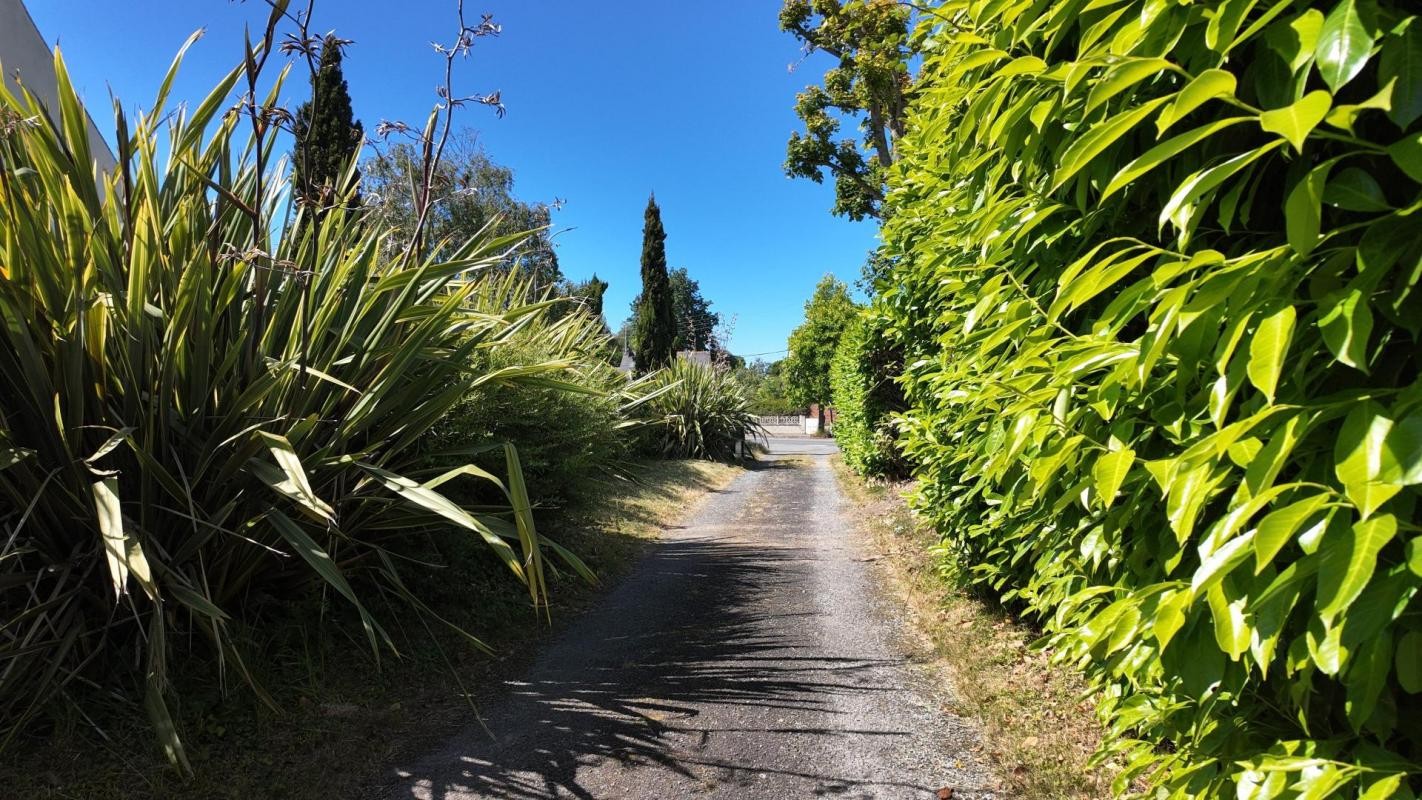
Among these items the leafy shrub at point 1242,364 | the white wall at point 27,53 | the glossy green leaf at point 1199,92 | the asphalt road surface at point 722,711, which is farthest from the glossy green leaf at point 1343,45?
the white wall at point 27,53

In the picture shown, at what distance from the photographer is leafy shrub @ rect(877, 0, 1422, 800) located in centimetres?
103

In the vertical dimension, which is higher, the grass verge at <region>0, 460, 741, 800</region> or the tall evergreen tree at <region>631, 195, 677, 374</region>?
the tall evergreen tree at <region>631, 195, 677, 374</region>

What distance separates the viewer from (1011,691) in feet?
12.7

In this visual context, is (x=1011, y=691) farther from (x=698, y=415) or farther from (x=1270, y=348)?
(x=698, y=415)

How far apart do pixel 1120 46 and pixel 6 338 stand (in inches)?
160

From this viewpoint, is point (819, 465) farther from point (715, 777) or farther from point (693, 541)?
point (715, 777)

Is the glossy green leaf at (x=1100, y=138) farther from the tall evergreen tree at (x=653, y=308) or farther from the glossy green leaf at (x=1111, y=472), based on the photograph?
the tall evergreen tree at (x=653, y=308)

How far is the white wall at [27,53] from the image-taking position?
8305 mm

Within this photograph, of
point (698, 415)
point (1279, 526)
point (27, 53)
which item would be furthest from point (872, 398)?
Answer: point (27, 53)

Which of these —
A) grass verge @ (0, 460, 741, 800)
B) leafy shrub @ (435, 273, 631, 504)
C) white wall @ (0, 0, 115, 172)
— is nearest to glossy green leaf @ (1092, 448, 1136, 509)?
grass verge @ (0, 460, 741, 800)

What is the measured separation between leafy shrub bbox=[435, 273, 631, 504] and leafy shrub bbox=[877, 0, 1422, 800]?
2.90 metres

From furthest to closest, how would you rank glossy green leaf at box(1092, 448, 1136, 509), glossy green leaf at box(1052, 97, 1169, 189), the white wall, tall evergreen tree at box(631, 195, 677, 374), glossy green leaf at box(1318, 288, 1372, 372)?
tall evergreen tree at box(631, 195, 677, 374) → the white wall → glossy green leaf at box(1092, 448, 1136, 509) → glossy green leaf at box(1052, 97, 1169, 189) → glossy green leaf at box(1318, 288, 1372, 372)

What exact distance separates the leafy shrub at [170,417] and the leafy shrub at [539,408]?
2.57ft

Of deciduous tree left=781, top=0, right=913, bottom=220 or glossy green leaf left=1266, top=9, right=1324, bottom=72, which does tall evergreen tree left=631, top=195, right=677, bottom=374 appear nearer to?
deciduous tree left=781, top=0, right=913, bottom=220
